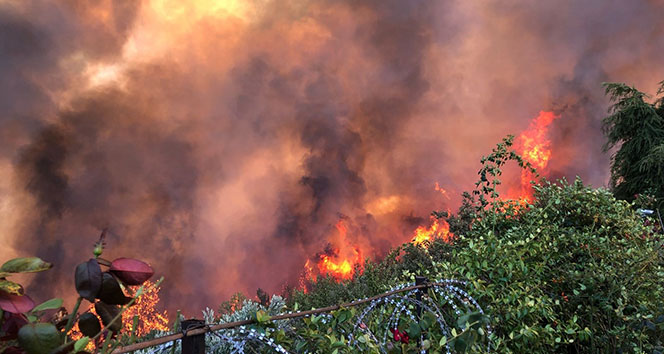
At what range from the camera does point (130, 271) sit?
2.28 feet

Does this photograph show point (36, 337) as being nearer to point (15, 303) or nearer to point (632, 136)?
point (15, 303)

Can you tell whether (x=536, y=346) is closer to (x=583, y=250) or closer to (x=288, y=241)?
(x=583, y=250)

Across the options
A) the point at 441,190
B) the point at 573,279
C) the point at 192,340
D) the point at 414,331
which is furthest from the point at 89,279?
the point at 441,190

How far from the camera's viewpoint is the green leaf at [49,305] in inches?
25.7

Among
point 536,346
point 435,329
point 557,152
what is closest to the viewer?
point 435,329

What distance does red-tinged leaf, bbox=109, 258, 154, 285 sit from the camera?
2.27 feet

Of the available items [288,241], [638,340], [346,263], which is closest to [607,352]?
[638,340]

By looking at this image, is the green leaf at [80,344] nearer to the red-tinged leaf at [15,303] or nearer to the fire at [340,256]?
the red-tinged leaf at [15,303]

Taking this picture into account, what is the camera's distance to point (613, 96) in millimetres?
12500

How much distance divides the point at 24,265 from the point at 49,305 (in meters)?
0.09

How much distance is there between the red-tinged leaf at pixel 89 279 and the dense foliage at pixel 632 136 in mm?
13768

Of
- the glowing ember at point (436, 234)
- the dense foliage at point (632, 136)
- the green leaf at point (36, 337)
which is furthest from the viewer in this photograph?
the dense foliage at point (632, 136)

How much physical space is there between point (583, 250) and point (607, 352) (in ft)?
2.78

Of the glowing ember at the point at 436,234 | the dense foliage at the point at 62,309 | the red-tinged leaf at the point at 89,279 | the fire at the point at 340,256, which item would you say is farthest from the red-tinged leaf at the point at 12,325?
the fire at the point at 340,256
